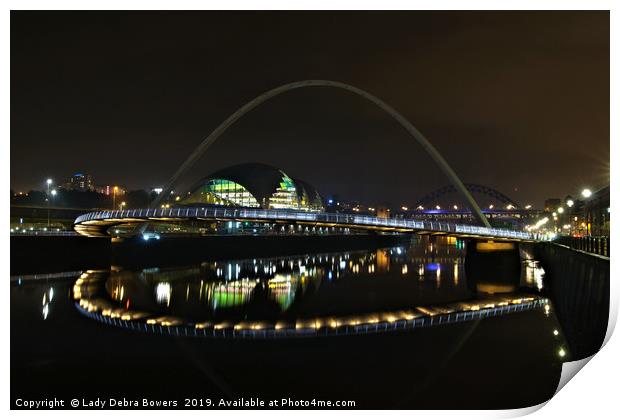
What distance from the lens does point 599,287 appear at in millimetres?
19750

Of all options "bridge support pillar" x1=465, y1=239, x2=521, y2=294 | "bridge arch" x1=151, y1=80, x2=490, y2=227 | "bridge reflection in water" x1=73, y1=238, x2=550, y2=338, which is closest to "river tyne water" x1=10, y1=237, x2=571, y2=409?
"bridge reflection in water" x1=73, y1=238, x2=550, y2=338

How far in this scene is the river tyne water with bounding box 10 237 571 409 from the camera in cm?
1592

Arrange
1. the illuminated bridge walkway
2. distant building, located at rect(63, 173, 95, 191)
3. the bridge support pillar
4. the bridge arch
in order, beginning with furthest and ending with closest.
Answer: distant building, located at rect(63, 173, 95, 191) < the bridge arch < the bridge support pillar < the illuminated bridge walkway

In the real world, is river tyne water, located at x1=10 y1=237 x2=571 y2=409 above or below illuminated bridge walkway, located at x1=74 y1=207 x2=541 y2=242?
below

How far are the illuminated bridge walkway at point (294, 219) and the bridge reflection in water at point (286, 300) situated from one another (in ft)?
12.8

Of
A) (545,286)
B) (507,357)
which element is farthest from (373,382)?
(545,286)

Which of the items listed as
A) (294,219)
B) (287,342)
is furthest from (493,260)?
(287,342)

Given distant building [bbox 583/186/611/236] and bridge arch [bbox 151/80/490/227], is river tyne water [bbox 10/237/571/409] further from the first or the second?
bridge arch [bbox 151/80/490/227]

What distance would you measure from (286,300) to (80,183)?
103 meters

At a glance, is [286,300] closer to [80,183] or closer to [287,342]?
[287,342]

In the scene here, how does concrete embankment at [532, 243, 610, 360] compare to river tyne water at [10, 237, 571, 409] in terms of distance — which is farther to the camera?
concrete embankment at [532, 243, 610, 360]

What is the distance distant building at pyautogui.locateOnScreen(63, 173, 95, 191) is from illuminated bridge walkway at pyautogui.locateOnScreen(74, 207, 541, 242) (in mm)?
80656

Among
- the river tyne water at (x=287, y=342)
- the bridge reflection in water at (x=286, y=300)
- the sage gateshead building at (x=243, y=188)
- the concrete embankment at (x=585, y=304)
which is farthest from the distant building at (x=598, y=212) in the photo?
the sage gateshead building at (x=243, y=188)

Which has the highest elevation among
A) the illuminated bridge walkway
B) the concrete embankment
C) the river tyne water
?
the illuminated bridge walkway
